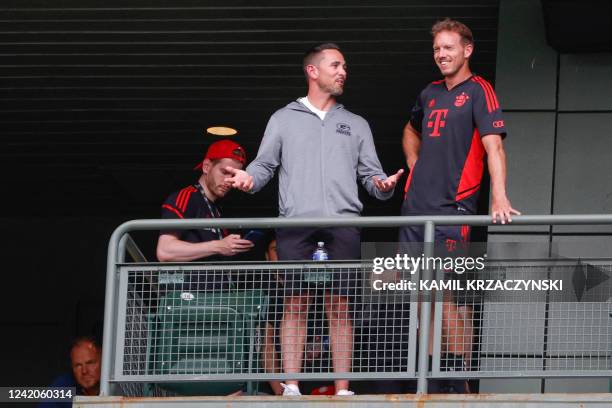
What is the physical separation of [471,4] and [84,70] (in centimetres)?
339

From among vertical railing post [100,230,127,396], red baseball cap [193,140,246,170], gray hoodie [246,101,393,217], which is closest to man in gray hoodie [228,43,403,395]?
gray hoodie [246,101,393,217]

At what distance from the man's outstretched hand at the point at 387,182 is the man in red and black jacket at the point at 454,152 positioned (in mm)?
106

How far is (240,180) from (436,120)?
3.88ft

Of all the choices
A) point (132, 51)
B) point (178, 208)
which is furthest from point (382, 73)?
point (178, 208)

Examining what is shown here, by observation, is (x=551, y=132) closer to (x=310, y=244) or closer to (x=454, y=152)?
(x=454, y=152)

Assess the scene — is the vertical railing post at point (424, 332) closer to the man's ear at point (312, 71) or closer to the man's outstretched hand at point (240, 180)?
the man's outstretched hand at point (240, 180)

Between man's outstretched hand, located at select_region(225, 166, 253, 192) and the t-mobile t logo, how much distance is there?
3.55 ft

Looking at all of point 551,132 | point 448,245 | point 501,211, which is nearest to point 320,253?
point 448,245

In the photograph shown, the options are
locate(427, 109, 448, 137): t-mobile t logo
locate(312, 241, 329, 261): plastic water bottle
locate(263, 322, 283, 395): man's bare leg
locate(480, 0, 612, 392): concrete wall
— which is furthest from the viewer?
locate(480, 0, 612, 392): concrete wall

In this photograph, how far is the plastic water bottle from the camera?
788 cm

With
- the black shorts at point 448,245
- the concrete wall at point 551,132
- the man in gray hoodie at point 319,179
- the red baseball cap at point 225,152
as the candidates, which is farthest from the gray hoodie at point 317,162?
the concrete wall at point 551,132

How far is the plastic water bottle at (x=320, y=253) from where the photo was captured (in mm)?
7875
